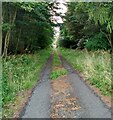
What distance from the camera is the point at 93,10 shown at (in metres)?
10.4

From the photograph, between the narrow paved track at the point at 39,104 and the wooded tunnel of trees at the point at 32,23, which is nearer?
the narrow paved track at the point at 39,104

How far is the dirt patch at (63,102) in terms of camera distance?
8802mm

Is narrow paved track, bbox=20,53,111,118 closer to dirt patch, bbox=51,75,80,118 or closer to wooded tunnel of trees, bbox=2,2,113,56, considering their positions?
dirt patch, bbox=51,75,80,118

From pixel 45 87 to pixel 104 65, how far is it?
3.14 m

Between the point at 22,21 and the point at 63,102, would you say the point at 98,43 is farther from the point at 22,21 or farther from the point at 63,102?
the point at 63,102

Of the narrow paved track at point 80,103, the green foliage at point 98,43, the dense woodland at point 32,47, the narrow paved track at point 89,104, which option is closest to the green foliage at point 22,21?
the dense woodland at point 32,47

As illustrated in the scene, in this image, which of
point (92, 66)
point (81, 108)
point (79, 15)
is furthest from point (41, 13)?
point (81, 108)

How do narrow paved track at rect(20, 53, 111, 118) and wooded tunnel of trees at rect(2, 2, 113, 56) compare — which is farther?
wooded tunnel of trees at rect(2, 2, 113, 56)

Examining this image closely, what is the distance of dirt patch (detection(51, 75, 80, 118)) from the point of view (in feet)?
28.9

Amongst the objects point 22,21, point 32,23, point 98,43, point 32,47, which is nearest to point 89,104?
point 98,43

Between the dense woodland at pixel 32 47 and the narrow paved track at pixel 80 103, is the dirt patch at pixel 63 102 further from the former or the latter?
the dense woodland at pixel 32 47

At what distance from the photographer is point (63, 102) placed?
400 inches

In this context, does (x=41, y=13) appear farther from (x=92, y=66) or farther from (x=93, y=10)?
(x=93, y=10)

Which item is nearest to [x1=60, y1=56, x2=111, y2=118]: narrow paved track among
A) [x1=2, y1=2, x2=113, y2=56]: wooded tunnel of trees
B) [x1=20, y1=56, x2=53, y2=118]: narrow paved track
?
[x1=20, y1=56, x2=53, y2=118]: narrow paved track
